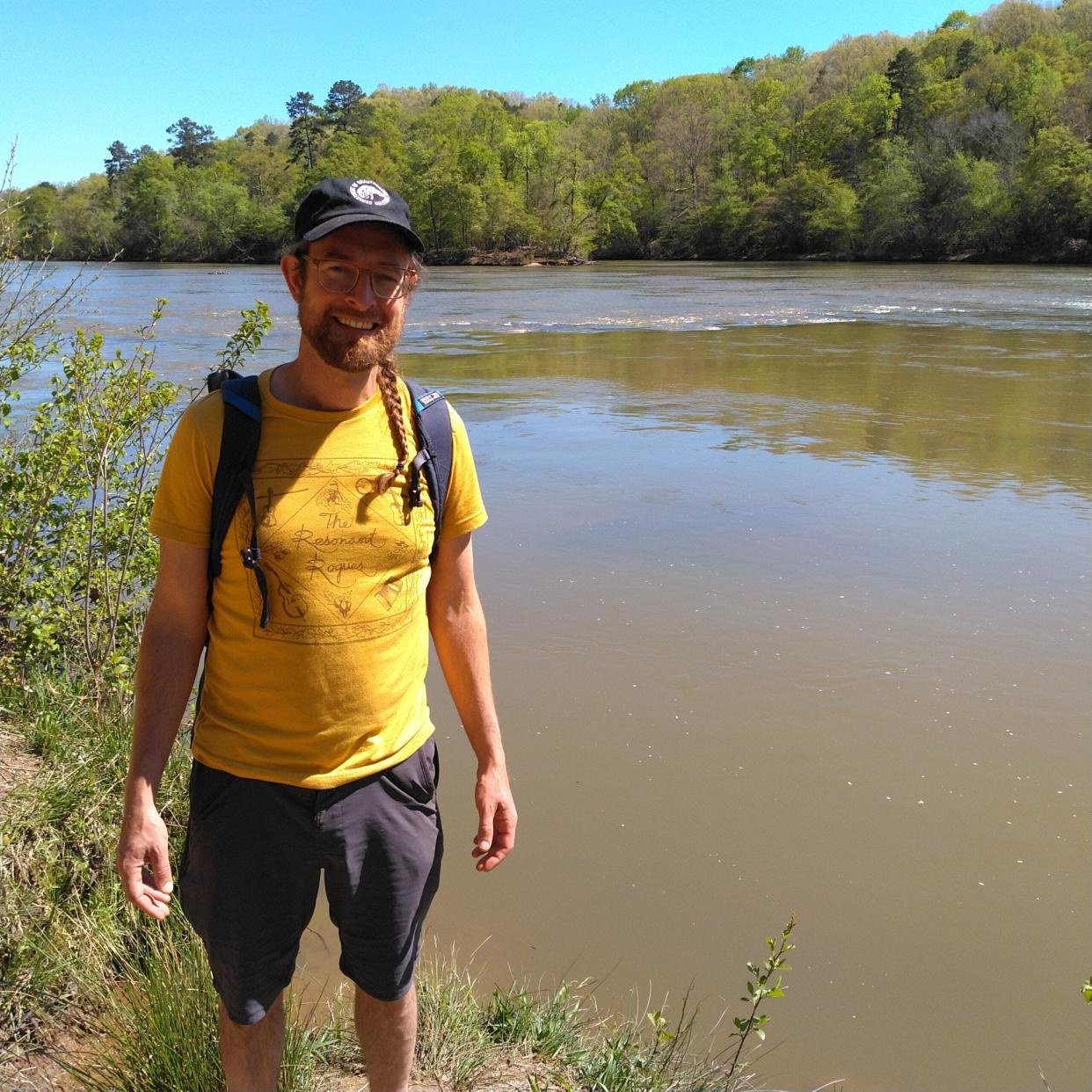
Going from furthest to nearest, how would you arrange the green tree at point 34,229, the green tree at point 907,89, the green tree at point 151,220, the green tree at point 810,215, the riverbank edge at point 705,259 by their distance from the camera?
the green tree at point 151,220 → the green tree at point 907,89 → the green tree at point 810,215 → the riverbank edge at point 705,259 → the green tree at point 34,229

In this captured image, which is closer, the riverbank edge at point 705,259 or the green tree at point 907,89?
the riverbank edge at point 705,259

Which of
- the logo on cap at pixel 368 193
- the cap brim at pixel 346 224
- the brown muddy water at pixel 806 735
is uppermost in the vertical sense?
the logo on cap at pixel 368 193

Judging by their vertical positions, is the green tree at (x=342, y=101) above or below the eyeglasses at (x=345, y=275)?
above

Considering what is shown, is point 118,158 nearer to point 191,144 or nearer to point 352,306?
point 191,144

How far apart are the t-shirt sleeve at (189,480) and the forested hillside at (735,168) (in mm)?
65284

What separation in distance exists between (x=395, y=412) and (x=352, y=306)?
8.9 inches

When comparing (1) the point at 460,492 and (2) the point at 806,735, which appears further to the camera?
(2) the point at 806,735

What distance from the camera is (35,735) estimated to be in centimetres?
369

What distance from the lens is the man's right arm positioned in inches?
78.1

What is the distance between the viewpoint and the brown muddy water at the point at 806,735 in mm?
3146

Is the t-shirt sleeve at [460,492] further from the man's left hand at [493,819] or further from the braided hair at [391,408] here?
the man's left hand at [493,819]

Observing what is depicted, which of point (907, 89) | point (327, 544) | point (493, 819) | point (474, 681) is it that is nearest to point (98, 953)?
point (493, 819)

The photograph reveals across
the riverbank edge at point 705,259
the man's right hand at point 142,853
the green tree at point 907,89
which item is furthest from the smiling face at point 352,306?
the green tree at point 907,89

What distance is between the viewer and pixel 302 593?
199 centimetres
